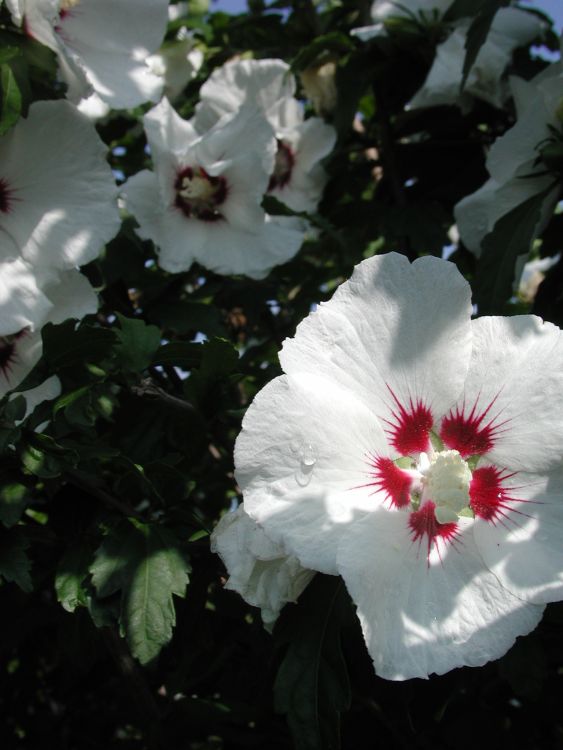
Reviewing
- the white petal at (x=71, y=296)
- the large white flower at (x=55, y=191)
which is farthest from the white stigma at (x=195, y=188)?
the white petal at (x=71, y=296)

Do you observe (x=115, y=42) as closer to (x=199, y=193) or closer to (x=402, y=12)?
(x=199, y=193)

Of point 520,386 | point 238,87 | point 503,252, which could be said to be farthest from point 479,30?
point 520,386

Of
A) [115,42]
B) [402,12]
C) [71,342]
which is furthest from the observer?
[402,12]

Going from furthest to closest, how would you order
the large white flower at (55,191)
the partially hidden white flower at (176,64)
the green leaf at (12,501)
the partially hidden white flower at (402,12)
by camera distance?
the partially hidden white flower at (176,64), the partially hidden white flower at (402,12), the large white flower at (55,191), the green leaf at (12,501)

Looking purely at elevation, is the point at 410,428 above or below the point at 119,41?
below

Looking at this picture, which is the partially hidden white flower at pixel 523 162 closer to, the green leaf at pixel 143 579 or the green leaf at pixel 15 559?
the green leaf at pixel 143 579

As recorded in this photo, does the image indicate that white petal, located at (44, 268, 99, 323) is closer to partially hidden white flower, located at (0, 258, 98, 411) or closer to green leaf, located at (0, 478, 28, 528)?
partially hidden white flower, located at (0, 258, 98, 411)

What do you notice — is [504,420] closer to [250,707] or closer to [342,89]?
[250,707]
